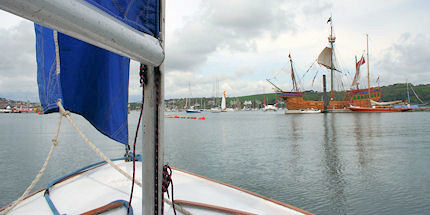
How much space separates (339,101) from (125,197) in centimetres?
8710

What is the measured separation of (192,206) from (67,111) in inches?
90.3

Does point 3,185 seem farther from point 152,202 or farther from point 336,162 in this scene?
Answer: point 336,162

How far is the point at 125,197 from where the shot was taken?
364 cm

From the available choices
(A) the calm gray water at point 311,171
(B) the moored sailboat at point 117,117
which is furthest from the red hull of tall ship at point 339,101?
(B) the moored sailboat at point 117,117

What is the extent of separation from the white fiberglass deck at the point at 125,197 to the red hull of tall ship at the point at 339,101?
2942 inches

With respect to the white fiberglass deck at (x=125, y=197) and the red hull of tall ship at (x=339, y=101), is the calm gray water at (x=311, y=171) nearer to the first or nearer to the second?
the white fiberglass deck at (x=125, y=197)

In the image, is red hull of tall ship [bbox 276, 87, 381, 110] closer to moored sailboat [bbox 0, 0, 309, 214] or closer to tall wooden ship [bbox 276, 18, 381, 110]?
tall wooden ship [bbox 276, 18, 381, 110]

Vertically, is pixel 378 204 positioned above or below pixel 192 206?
below

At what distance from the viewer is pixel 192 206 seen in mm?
3336

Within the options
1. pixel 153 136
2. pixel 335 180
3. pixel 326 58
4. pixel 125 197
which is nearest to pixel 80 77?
pixel 125 197

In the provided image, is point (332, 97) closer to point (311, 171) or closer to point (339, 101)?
point (339, 101)

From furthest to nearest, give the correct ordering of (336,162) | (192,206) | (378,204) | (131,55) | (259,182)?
(336,162), (259,182), (378,204), (192,206), (131,55)

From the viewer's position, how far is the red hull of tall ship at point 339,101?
7769 centimetres

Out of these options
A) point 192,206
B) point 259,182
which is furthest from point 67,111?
point 259,182
